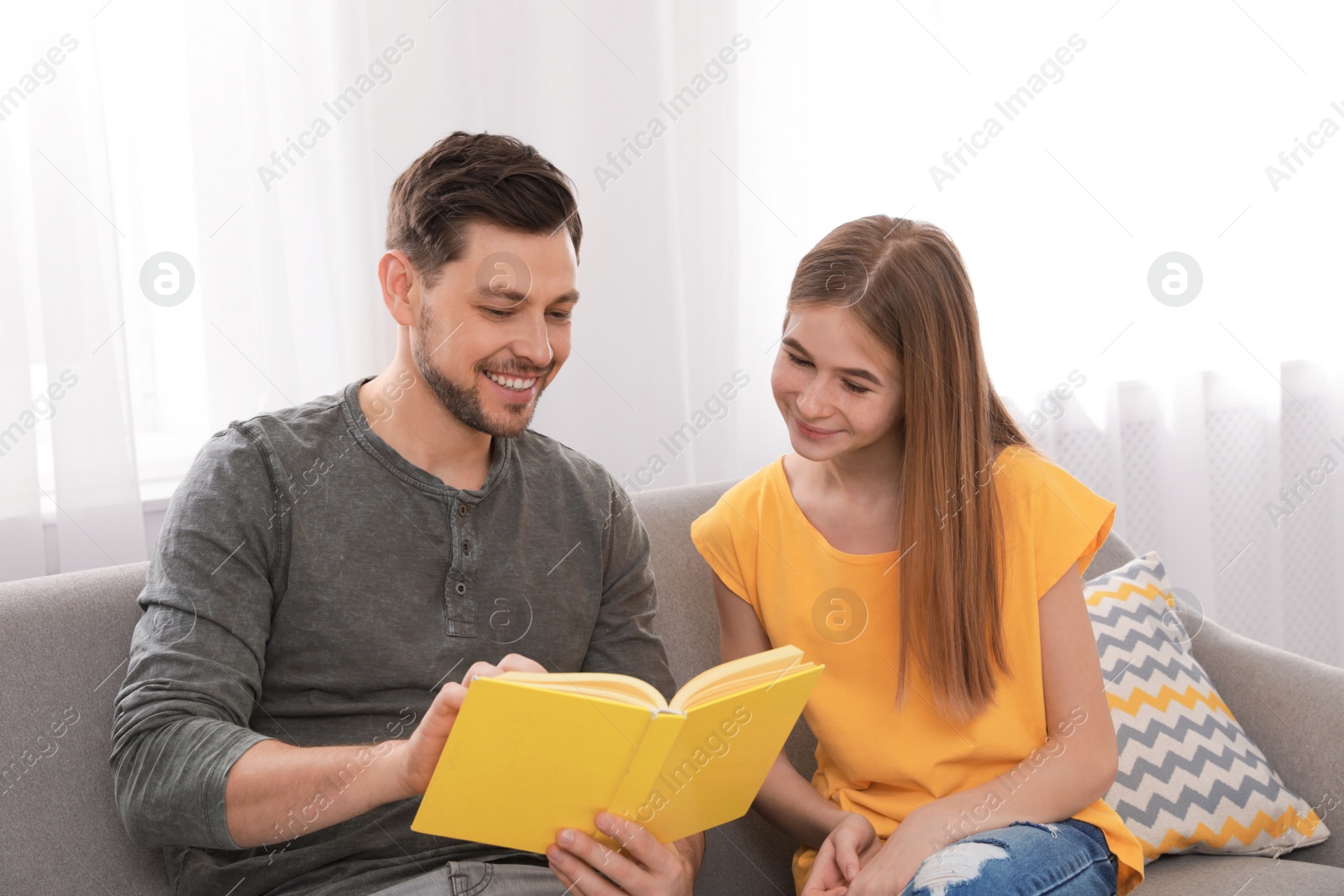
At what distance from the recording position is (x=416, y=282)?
135 centimetres

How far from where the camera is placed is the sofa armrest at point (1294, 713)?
5.34 feet

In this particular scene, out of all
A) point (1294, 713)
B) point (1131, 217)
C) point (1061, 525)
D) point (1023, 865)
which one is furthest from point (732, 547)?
point (1131, 217)

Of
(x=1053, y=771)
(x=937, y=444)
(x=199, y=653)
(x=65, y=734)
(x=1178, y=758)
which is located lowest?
(x=1178, y=758)

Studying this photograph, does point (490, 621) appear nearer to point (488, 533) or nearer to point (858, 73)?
point (488, 533)

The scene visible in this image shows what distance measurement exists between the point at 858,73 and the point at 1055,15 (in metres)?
0.60

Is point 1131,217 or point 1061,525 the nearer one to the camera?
point 1061,525

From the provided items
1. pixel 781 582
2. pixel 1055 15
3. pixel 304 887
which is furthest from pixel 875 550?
pixel 1055 15

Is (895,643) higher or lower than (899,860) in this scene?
higher

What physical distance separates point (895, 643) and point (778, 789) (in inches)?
9.4

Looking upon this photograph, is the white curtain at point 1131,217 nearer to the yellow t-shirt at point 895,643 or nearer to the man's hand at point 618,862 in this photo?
A: the yellow t-shirt at point 895,643

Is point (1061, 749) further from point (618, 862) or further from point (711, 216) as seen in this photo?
point (711, 216)

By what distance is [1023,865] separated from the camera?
3.88 feet

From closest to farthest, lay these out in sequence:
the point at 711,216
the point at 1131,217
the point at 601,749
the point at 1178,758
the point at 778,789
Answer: the point at 601,749, the point at 778,789, the point at 1178,758, the point at 711,216, the point at 1131,217

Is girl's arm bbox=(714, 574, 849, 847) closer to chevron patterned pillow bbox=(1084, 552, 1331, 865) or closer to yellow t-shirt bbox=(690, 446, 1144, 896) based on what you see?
yellow t-shirt bbox=(690, 446, 1144, 896)
